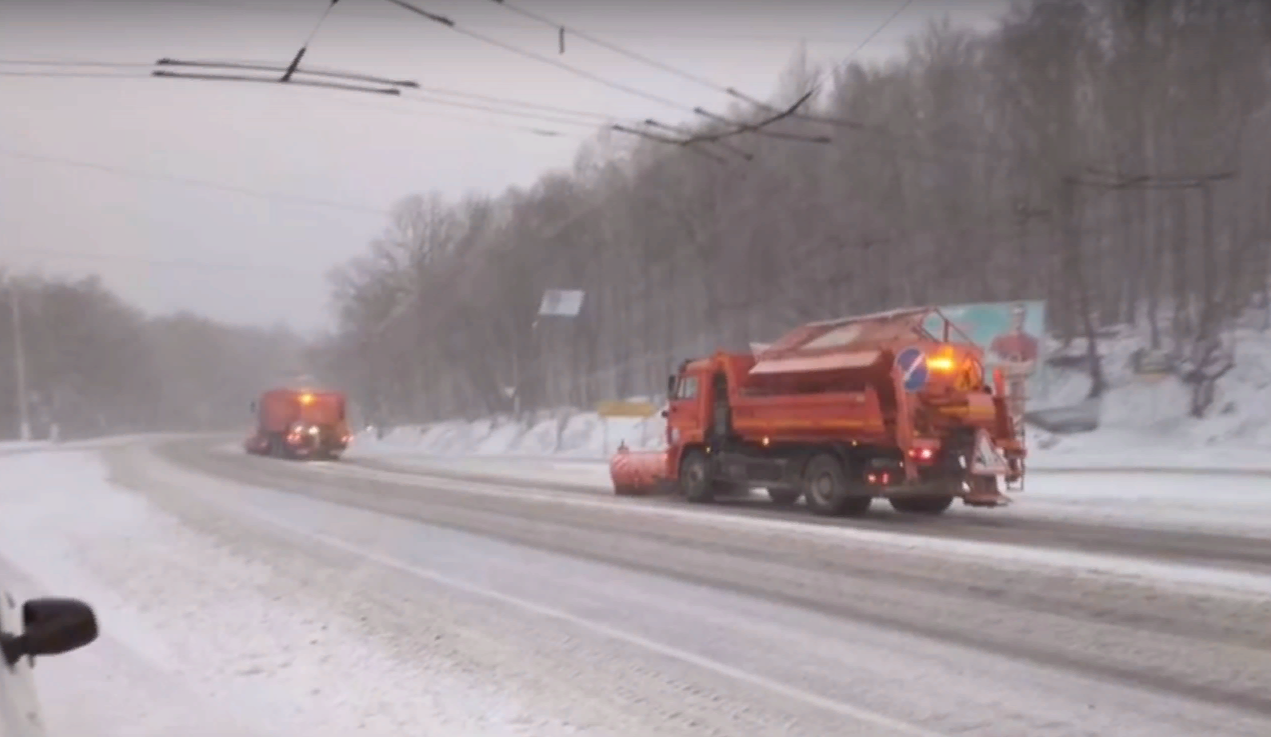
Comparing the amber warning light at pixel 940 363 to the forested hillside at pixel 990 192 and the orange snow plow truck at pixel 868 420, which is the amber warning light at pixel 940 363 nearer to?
the orange snow plow truck at pixel 868 420

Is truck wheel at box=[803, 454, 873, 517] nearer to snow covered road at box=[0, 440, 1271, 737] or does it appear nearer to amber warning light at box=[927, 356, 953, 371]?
snow covered road at box=[0, 440, 1271, 737]

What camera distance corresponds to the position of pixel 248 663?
8.84 meters

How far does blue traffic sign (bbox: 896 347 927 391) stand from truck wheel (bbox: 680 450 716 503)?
17.0 feet

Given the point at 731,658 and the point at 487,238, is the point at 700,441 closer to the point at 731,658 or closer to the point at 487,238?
the point at 731,658

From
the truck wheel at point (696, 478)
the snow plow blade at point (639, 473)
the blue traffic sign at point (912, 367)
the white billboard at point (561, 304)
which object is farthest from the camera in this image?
the white billboard at point (561, 304)

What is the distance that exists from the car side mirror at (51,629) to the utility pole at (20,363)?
50602 millimetres

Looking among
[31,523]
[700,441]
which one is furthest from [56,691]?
[700,441]

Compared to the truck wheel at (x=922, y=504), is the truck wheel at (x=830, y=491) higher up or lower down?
higher up

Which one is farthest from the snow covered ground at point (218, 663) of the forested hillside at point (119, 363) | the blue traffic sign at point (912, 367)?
the forested hillside at point (119, 363)

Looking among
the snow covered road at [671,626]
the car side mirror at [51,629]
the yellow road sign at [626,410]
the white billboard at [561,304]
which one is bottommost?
the snow covered road at [671,626]

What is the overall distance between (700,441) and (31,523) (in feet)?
36.9

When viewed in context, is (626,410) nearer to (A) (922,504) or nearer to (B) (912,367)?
(A) (922,504)

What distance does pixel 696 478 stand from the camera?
22.4 metres

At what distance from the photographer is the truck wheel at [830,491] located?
18797mm
